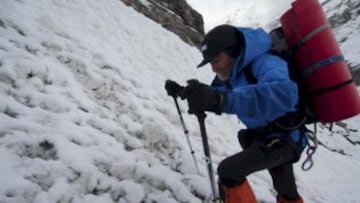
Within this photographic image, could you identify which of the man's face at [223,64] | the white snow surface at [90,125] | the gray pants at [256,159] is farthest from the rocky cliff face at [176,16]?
the gray pants at [256,159]

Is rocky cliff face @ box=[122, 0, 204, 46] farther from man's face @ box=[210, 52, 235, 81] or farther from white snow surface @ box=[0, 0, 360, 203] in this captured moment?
man's face @ box=[210, 52, 235, 81]

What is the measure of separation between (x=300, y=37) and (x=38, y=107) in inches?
142

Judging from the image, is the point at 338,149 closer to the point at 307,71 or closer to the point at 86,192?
the point at 307,71

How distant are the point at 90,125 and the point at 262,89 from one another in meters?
2.87

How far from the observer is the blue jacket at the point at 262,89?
9.87 feet

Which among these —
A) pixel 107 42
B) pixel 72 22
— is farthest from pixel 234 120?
pixel 72 22

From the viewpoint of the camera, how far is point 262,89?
300 cm

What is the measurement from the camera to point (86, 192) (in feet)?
11.8

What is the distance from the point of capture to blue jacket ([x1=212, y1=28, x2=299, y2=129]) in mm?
3010

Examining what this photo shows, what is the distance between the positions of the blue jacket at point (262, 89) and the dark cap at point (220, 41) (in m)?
0.15

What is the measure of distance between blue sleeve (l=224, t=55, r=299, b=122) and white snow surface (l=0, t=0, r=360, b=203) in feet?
6.06

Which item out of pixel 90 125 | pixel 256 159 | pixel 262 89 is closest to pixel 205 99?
pixel 262 89

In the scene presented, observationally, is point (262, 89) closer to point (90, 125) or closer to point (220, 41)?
point (220, 41)

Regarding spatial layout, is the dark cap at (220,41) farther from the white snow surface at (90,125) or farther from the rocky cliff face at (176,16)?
the rocky cliff face at (176,16)
